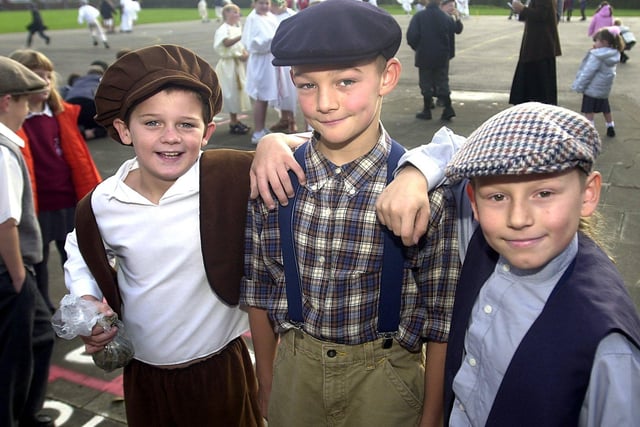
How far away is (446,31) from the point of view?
8.27m

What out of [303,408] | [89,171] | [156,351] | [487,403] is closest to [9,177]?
[156,351]

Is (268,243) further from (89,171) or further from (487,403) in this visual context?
(89,171)

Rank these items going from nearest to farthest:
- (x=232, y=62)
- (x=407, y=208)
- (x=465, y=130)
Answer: (x=407, y=208)
(x=465, y=130)
(x=232, y=62)

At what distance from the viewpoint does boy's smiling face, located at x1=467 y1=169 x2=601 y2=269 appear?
124cm

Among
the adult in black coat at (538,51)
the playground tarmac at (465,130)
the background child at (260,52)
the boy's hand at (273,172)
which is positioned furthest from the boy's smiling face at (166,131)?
the adult in black coat at (538,51)

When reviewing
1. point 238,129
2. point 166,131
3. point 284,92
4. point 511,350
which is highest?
point 166,131

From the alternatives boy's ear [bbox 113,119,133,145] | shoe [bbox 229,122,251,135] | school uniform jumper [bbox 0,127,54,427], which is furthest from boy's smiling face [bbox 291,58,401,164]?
shoe [bbox 229,122,251,135]

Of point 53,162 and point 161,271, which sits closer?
point 161,271

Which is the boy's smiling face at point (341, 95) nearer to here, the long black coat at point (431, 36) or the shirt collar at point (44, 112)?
the shirt collar at point (44, 112)

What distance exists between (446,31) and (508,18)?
2369 cm

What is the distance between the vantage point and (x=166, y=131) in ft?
5.93

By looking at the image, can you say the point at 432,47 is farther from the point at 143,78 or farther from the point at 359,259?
the point at 359,259

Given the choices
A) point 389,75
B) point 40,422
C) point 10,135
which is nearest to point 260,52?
point 10,135

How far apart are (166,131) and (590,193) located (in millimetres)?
1270
